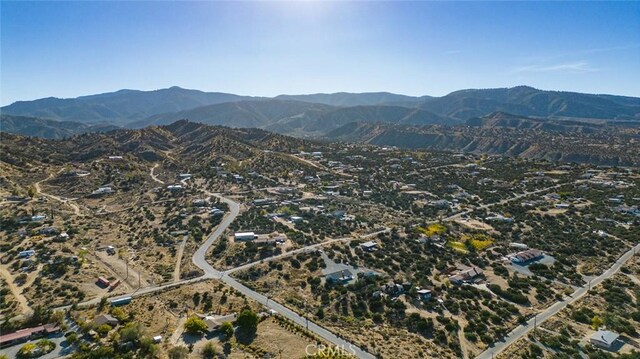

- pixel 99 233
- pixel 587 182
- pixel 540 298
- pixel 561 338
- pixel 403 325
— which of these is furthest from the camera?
pixel 587 182

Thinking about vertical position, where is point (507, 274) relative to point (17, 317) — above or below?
below

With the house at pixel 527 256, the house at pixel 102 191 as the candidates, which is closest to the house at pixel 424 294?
the house at pixel 527 256

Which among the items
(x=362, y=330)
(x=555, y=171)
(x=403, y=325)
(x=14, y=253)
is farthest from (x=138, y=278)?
(x=555, y=171)

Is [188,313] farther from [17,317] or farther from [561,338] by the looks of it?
[561,338]

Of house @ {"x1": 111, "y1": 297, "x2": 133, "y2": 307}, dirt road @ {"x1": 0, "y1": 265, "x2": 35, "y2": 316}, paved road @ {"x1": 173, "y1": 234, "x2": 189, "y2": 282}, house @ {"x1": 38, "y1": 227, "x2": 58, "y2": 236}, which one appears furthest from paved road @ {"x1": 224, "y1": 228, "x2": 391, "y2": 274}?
house @ {"x1": 38, "y1": 227, "x2": 58, "y2": 236}

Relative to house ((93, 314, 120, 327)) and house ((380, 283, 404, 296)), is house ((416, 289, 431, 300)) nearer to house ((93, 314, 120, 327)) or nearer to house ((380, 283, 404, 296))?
house ((380, 283, 404, 296))

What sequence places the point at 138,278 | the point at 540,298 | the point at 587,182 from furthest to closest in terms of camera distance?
the point at 587,182
the point at 138,278
the point at 540,298

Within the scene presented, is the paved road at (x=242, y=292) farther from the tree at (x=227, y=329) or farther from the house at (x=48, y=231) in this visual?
the house at (x=48, y=231)

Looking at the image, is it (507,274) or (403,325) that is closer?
(403,325)
